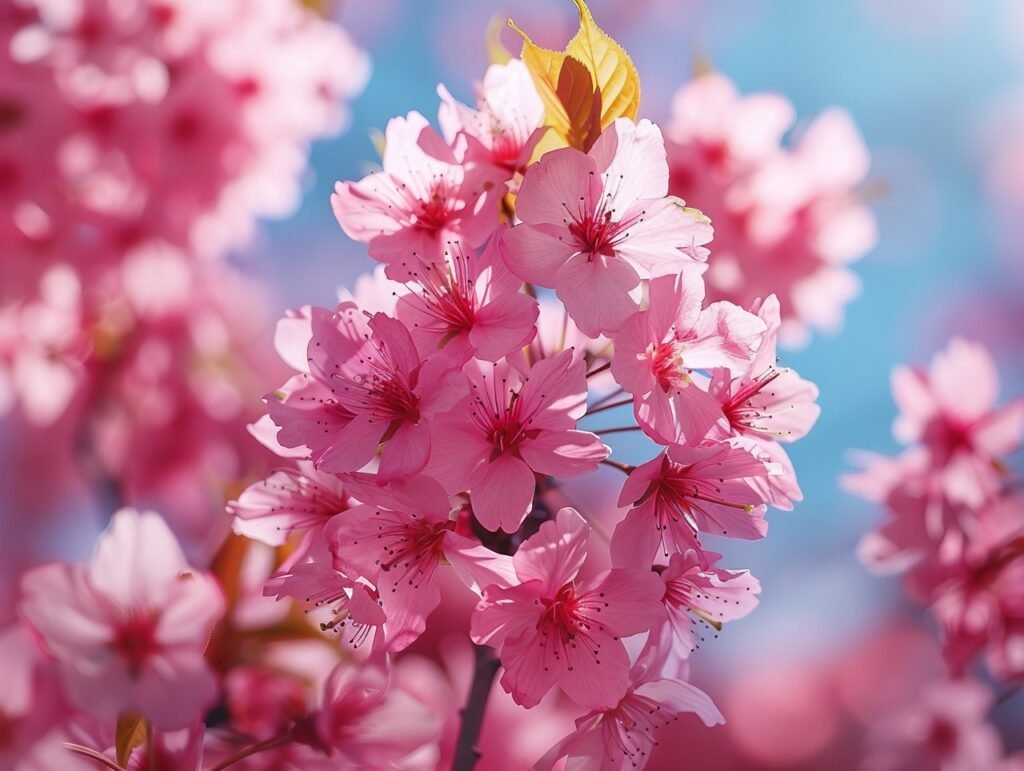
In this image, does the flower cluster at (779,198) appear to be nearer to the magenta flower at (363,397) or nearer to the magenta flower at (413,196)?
the magenta flower at (413,196)

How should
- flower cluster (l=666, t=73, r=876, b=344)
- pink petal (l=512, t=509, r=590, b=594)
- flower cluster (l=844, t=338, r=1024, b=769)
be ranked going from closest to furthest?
pink petal (l=512, t=509, r=590, b=594) → flower cluster (l=844, t=338, r=1024, b=769) → flower cluster (l=666, t=73, r=876, b=344)

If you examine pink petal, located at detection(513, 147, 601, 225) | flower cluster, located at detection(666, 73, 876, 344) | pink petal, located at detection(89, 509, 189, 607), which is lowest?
pink petal, located at detection(89, 509, 189, 607)

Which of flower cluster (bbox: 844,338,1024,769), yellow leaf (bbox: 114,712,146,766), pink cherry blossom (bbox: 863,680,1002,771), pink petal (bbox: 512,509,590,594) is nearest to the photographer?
pink petal (bbox: 512,509,590,594)

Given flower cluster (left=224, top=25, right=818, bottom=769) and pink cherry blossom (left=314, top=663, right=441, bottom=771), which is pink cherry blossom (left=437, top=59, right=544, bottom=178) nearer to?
flower cluster (left=224, top=25, right=818, bottom=769)

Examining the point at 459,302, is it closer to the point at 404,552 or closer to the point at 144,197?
the point at 404,552

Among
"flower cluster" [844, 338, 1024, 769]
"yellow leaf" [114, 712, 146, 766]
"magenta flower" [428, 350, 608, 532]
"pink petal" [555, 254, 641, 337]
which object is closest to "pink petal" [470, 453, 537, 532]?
"magenta flower" [428, 350, 608, 532]

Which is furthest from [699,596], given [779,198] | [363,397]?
[779,198]

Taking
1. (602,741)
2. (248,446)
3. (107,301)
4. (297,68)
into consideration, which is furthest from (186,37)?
(602,741)

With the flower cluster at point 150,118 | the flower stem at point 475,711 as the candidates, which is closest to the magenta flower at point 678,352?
the flower stem at point 475,711
